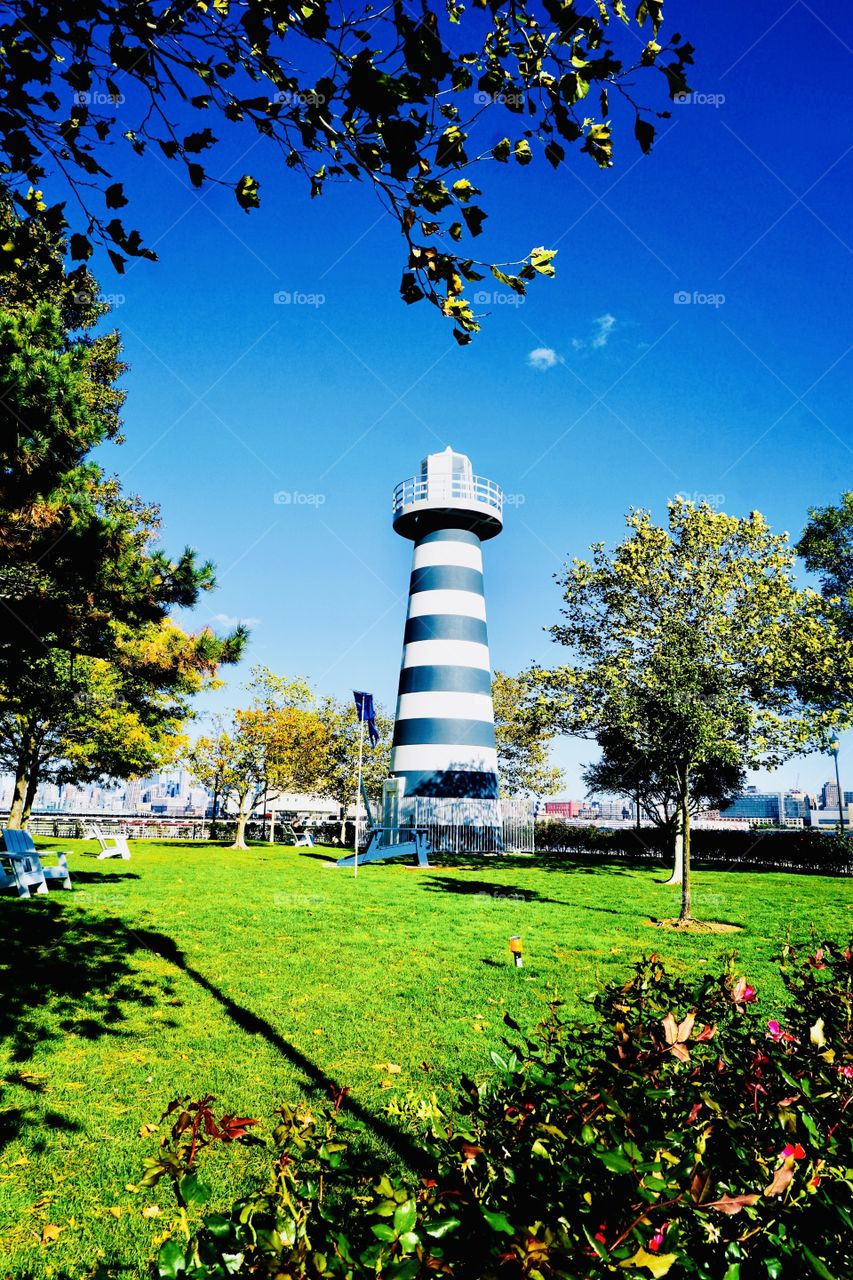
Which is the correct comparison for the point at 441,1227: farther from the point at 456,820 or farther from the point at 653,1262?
the point at 456,820

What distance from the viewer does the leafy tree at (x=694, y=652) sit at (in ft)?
48.3

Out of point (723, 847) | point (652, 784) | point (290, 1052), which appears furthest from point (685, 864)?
point (723, 847)

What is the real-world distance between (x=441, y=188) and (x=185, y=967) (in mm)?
8451

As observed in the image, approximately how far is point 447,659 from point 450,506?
23.4 ft

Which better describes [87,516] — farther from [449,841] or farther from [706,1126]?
[449,841]

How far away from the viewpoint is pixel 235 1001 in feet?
23.6

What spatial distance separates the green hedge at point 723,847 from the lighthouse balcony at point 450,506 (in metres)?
16.6

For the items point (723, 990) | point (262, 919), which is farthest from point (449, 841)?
point (723, 990)

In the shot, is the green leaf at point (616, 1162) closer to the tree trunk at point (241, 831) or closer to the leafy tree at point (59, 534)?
the leafy tree at point (59, 534)

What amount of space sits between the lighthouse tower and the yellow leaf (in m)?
27.9

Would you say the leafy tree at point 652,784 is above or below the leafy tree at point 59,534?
below

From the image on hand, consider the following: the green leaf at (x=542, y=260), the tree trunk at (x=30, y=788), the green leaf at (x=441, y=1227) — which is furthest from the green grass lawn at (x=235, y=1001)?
the tree trunk at (x=30, y=788)

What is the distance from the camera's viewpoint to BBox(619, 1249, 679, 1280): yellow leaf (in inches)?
48.9

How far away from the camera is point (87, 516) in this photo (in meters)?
10.3
